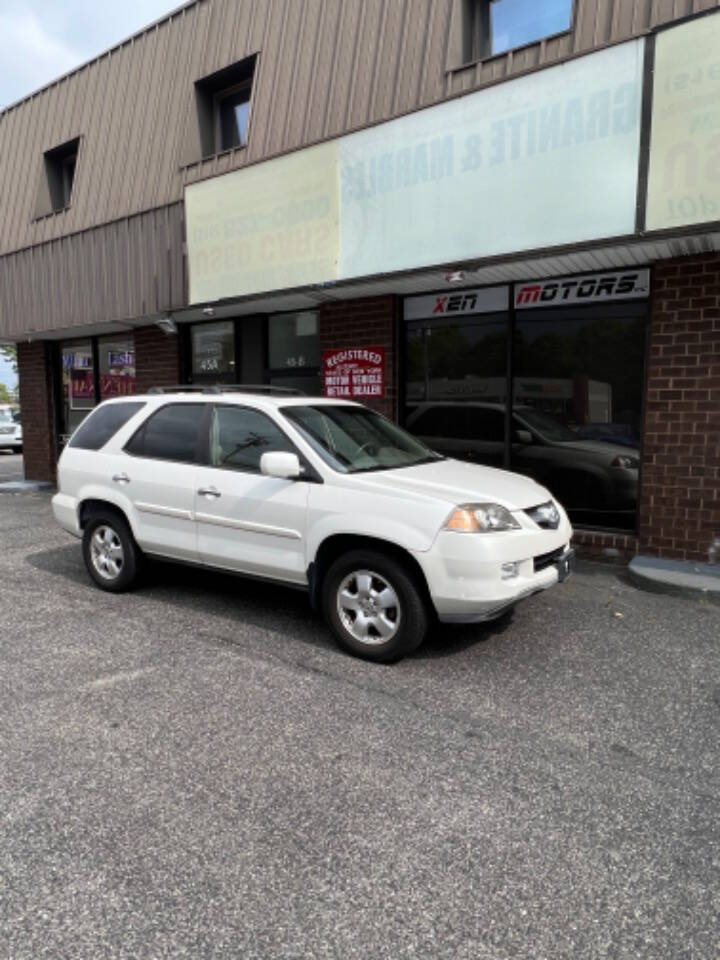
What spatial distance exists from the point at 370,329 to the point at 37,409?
805cm

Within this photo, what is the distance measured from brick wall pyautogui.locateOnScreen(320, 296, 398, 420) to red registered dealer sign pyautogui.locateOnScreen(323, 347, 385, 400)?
7 cm

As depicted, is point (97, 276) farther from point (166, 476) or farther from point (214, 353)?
point (166, 476)

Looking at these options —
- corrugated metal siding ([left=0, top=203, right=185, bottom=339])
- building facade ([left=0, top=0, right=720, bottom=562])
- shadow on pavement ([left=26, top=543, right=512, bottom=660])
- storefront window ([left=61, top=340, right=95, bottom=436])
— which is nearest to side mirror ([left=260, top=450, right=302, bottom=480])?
shadow on pavement ([left=26, top=543, right=512, bottom=660])

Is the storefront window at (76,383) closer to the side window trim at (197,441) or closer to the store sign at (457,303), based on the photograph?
the store sign at (457,303)

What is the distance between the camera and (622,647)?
14.4 ft

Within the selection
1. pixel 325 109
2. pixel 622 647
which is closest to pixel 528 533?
pixel 622 647

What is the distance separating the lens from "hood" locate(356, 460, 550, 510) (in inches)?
156

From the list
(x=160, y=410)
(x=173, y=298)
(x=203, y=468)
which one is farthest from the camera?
(x=173, y=298)

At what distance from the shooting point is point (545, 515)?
167 inches

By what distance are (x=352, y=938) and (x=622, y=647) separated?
3000mm

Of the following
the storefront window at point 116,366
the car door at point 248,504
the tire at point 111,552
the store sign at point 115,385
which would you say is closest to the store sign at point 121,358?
the storefront window at point 116,366

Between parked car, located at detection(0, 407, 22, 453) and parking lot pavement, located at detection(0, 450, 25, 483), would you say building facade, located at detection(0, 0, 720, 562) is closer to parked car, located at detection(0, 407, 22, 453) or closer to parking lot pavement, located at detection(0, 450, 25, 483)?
parking lot pavement, located at detection(0, 450, 25, 483)

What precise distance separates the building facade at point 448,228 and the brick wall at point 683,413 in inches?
0.8

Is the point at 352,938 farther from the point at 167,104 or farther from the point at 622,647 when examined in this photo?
the point at 167,104
